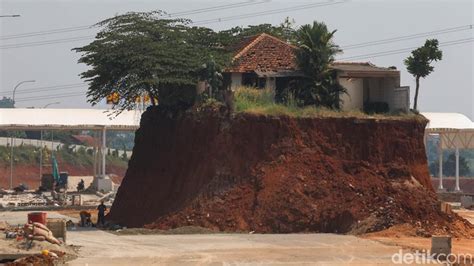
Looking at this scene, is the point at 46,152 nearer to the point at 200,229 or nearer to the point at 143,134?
the point at 143,134

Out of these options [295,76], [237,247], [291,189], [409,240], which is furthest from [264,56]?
[237,247]

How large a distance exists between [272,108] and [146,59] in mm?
7549

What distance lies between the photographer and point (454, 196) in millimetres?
83938

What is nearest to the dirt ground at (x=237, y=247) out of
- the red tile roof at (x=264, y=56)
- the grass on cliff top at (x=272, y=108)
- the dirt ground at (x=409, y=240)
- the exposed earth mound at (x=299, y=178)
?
the dirt ground at (x=409, y=240)

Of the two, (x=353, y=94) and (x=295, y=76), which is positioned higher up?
(x=295, y=76)

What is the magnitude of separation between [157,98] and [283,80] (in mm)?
8033

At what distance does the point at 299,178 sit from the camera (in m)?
47.0

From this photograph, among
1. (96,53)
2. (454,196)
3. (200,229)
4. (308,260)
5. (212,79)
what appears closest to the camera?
(308,260)

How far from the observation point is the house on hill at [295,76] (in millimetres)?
52250

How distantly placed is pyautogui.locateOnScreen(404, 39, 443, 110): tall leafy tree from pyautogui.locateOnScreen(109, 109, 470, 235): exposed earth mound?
4.54 m

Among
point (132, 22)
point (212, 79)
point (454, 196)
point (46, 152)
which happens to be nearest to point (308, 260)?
point (212, 79)

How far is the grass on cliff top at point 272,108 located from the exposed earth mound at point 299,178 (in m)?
0.44

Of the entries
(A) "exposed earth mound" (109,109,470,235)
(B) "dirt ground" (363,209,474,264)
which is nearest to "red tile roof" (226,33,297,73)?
(A) "exposed earth mound" (109,109,470,235)

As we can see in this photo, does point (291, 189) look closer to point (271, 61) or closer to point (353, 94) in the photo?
point (353, 94)
